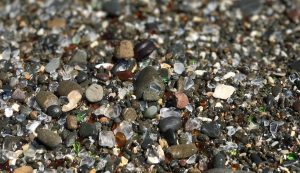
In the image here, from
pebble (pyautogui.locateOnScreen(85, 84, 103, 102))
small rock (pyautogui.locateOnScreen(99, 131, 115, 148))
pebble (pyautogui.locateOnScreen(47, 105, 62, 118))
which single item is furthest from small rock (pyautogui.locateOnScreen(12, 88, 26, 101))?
small rock (pyautogui.locateOnScreen(99, 131, 115, 148))

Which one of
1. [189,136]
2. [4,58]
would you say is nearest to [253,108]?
[189,136]

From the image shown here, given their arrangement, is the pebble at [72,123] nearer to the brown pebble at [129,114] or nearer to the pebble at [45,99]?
the pebble at [45,99]

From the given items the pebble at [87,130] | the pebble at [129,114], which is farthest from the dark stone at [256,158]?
the pebble at [87,130]

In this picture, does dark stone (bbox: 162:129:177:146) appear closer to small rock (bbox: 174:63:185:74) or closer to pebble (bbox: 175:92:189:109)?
pebble (bbox: 175:92:189:109)

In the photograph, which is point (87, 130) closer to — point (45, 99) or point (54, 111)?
point (54, 111)

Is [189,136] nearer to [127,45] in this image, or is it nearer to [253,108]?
[253,108]
